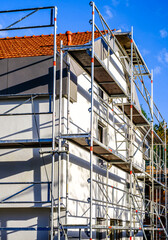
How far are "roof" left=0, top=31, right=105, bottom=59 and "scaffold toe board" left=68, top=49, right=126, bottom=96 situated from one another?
1.01 m

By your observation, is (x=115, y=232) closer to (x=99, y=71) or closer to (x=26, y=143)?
(x=99, y=71)

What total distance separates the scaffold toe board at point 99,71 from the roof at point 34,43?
101cm

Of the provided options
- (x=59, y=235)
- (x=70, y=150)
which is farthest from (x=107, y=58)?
(x=59, y=235)

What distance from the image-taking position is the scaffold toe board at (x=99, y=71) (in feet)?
42.3

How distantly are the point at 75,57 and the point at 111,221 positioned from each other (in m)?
6.34

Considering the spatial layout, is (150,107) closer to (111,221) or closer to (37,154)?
(111,221)

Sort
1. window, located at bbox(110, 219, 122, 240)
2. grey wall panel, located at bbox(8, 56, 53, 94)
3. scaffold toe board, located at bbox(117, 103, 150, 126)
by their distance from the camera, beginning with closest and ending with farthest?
1. grey wall panel, located at bbox(8, 56, 53, 94)
2. window, located at bbox(110, 219, 122, 240)
3. scaffold toe board, located at bbox(117, 103, 150, 126)

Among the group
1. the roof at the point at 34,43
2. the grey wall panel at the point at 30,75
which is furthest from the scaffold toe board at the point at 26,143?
the roof at the point at 34,43

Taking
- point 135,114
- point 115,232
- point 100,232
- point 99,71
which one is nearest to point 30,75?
point 99,71

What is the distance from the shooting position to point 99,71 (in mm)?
14258

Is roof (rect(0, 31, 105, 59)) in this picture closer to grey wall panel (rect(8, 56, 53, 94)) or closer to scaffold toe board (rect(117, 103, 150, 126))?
grey wall panel (rect(8, 56, 53, 94))

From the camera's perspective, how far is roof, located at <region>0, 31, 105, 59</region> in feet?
46.8

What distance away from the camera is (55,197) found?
12.5m

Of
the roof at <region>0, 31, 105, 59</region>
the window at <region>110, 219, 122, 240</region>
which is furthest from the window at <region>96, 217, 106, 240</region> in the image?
the roof at <region>0, 31, 105, 59</region>
